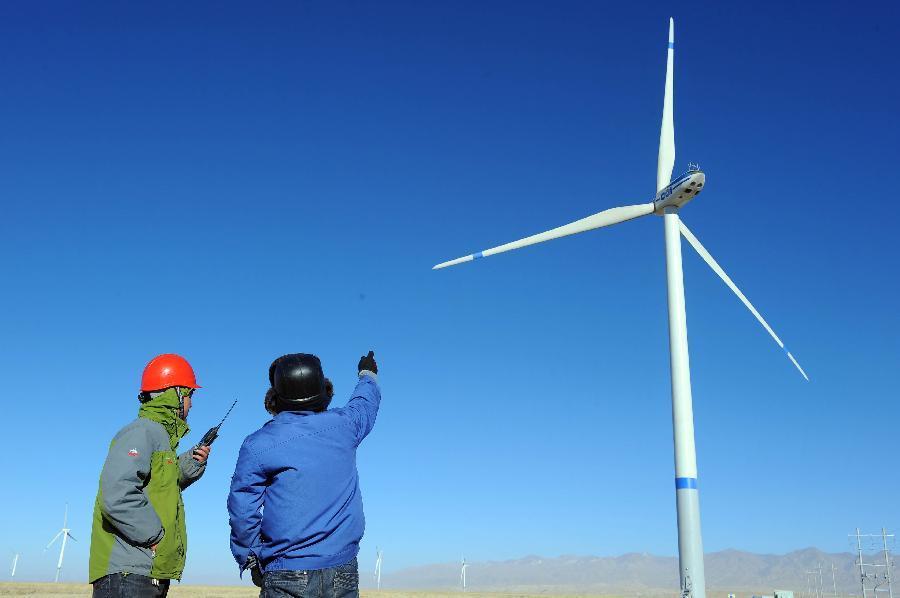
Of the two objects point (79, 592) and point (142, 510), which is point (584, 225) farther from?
point (79, 592)

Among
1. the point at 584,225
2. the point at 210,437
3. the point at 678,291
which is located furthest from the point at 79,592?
the point at 210,437

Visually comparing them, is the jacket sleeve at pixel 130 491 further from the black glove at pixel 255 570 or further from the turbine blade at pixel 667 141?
the turbine blade at pixel 667 141

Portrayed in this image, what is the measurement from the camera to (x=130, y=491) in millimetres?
8984

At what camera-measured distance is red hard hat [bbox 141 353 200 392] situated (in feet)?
33.8

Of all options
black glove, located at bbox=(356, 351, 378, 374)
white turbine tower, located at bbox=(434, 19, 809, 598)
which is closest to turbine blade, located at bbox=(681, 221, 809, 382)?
white turbine tower, located at bbox=(434, 19, 809, 598)

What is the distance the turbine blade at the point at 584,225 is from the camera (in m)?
37.4

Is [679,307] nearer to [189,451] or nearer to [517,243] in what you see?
[517,243]

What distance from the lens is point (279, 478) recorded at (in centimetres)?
770

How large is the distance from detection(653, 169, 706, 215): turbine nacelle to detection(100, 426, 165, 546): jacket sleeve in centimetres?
2861

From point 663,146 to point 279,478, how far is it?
33984 mm

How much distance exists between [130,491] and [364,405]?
2616 millimetres

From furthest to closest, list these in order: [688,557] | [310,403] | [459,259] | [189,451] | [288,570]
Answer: [459,259], [688,557], [189,451], [310,403], [288,570]

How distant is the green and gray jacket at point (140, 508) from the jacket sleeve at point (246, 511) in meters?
1.87

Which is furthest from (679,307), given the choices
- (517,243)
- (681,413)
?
(517,243)
